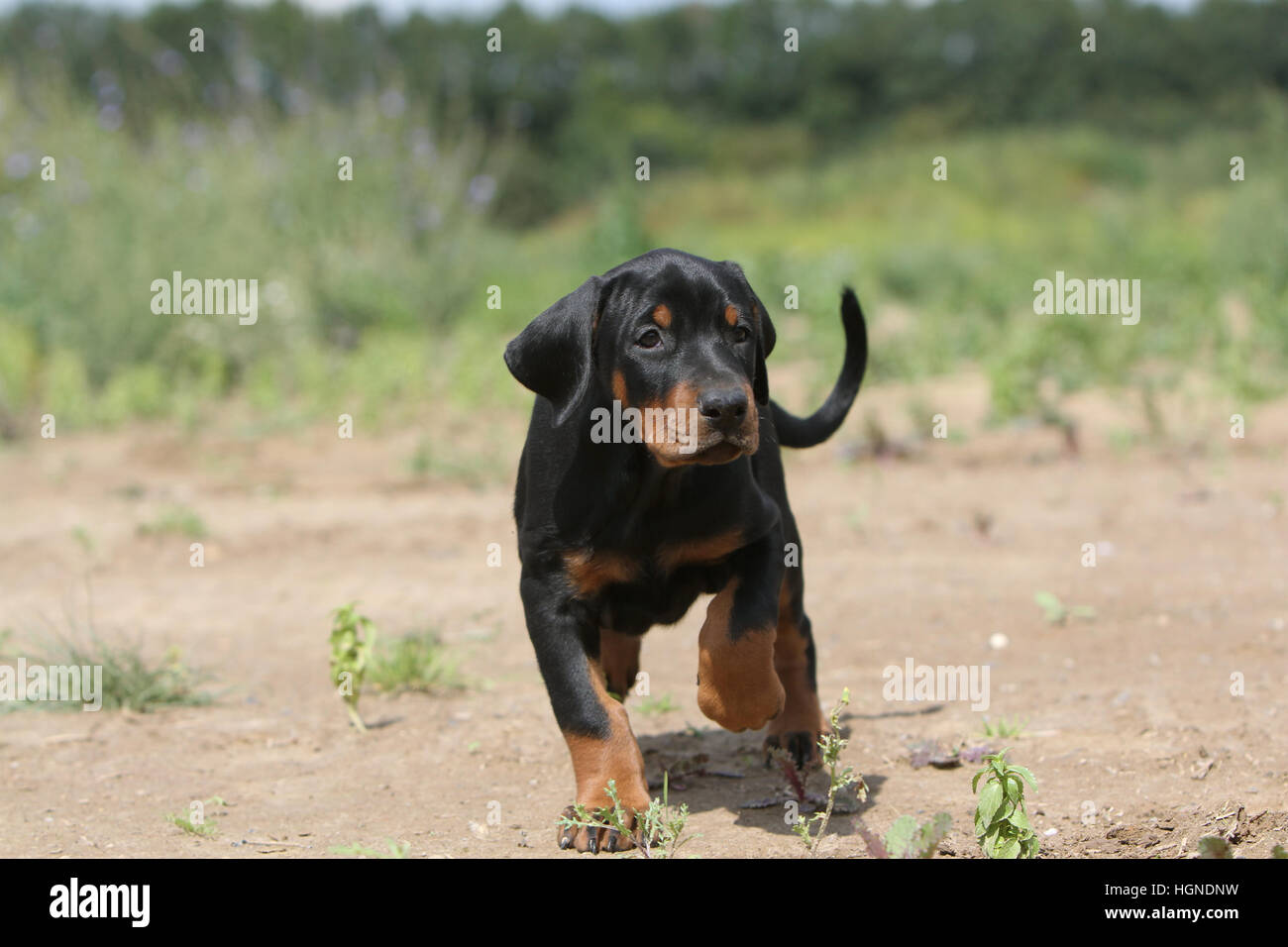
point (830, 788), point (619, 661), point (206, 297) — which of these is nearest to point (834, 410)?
point (619, 661)

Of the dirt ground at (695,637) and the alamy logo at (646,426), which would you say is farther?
the dirt ground at (695,637)

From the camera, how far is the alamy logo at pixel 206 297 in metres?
10.7

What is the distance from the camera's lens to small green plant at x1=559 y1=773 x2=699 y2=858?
118 inches

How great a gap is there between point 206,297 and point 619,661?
26.8ft

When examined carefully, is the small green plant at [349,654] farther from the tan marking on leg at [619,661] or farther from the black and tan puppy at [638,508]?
the black and tan puppy at [638,508]

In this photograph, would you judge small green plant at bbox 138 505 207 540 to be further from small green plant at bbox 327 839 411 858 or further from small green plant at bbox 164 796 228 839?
small green plant at bbox 327 839 411 858

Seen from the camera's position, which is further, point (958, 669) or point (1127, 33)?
point (1127, 33)

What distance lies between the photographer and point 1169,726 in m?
3.93

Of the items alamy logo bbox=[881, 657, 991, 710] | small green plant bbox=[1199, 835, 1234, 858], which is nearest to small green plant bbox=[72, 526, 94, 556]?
alamy logo bbox=[881, 657, 991, 710]

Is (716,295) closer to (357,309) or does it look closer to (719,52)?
(357,309)

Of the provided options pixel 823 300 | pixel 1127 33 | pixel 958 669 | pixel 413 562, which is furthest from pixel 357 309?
pixel 1127 33

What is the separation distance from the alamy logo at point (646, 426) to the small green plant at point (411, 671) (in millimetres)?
1573

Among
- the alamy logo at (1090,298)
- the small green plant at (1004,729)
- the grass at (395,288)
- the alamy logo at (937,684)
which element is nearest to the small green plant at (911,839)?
the small green plant at (1004,729)

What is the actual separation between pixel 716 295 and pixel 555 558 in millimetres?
733
